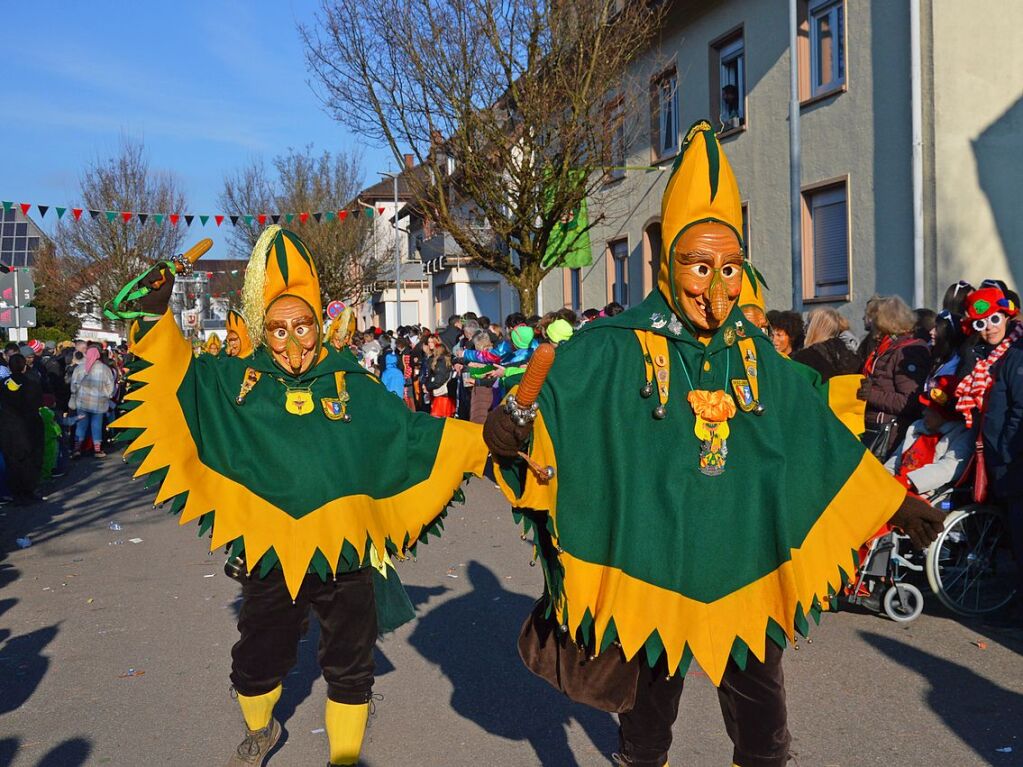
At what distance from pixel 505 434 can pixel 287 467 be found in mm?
1351

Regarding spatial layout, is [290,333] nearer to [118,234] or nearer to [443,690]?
[443,690]

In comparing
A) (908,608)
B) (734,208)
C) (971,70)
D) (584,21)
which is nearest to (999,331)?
(908,608)

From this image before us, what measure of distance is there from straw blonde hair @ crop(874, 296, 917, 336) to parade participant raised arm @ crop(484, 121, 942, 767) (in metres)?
5.05

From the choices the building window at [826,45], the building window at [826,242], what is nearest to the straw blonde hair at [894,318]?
the building window at [826,242]

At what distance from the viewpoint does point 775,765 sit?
10.8 ft

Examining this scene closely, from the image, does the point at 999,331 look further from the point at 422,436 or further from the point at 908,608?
the point at 422,436

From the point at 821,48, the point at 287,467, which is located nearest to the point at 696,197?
the point at 287,467

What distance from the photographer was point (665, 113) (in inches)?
773

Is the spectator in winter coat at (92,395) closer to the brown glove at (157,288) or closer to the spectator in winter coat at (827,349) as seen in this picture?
the spectator in winter coat at (827,349)

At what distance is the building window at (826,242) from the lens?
48.7ft

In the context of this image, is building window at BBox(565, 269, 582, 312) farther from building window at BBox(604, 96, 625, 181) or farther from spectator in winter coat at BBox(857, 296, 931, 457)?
spectator in winter coat at BBox(857, 296, 931, 457)

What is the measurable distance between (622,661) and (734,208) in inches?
54.7

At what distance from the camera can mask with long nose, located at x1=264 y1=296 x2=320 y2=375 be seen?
4254 mm

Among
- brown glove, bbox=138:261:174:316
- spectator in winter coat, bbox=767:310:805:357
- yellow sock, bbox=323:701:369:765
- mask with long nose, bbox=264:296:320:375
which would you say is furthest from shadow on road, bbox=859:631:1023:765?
brown glove, bbox=138:261:174:316
